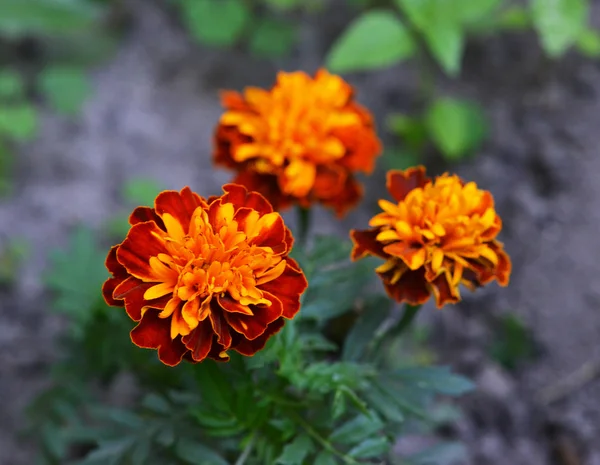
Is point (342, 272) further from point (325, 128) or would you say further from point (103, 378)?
point (103, 378)

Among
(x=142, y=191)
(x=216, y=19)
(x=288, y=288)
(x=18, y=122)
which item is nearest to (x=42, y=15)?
(x=18, y=122)

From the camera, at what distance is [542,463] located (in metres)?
1.72

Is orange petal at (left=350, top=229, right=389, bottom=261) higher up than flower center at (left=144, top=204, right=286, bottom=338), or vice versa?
orange petal at (left=350, top=229, right=389, bottom=261)

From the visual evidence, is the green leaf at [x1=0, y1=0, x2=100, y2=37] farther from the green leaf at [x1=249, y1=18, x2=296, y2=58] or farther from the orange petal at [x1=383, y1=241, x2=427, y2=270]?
the orange petal at [x1=383, y1=241, x2=427, y2=270]

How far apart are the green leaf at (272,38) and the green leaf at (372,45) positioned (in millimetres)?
562

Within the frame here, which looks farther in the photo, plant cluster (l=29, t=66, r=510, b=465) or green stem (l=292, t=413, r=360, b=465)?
green stem (l=292, t=413, r=360, b=465)

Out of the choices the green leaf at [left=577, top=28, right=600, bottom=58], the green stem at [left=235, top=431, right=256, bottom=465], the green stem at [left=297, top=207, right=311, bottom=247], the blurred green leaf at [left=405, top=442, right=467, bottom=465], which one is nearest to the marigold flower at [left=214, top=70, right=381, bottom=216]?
the green stem at [left=297, top=207, right=311, bottom=247]

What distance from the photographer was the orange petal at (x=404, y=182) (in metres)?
1.15

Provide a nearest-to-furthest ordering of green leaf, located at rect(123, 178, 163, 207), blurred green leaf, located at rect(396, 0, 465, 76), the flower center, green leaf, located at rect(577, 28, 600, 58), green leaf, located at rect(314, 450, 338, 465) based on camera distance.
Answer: the flower center, green leaf, located at rect(314, 450, 338, 465), blurred green leaf, located at rect(396, 0, 465, 76), green leaf, located at rect(577, 28, 600, 58), green leaf, located at rect(123, 178, 163, 207)

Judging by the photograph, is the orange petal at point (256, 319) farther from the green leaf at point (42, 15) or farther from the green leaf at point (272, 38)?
the green leaf at point (42, 15)

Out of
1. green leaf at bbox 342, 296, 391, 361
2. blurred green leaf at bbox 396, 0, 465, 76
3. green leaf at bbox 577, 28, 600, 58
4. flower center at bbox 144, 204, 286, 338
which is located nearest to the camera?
flower center at bbox 144, 204, 286, 338

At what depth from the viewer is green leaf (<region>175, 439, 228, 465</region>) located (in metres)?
1.22

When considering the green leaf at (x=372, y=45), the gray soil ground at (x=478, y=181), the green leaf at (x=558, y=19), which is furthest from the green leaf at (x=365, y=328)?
the green leaf at (x=558, y=19)

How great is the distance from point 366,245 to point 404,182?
0.13 meters
